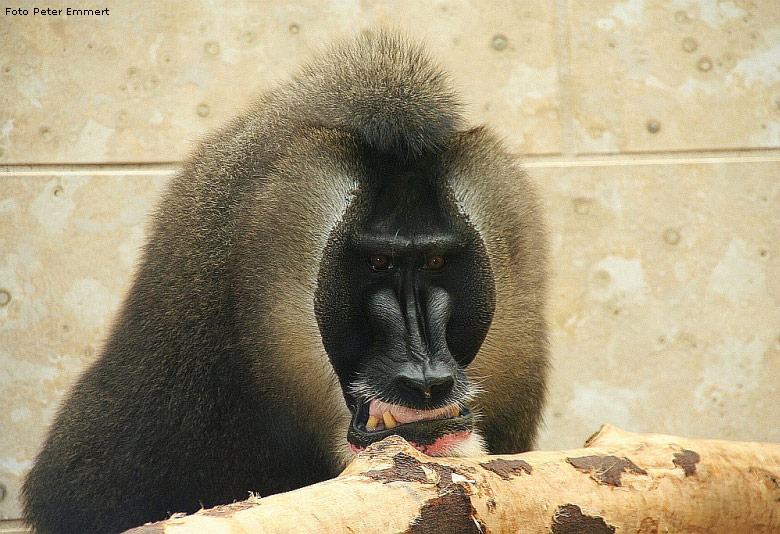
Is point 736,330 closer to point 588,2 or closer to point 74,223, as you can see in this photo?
point 588,2

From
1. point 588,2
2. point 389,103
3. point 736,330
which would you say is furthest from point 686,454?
point 588,2

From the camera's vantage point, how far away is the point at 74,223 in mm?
3658

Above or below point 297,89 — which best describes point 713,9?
above

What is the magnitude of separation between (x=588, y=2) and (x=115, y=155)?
2.17 metres

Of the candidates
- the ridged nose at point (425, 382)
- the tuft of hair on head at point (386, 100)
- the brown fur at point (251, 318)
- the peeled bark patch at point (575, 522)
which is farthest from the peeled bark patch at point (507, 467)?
the tuft of hair on head at point (386, 100)

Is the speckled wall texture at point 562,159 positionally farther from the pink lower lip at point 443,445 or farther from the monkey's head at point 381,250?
the pink lower lip at point 443,445

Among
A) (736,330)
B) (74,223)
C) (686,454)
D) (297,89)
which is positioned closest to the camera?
(686,454)

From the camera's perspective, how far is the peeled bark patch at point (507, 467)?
1796 millimetres

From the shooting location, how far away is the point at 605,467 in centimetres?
194

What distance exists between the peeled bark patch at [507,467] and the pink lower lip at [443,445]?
35 centimetres

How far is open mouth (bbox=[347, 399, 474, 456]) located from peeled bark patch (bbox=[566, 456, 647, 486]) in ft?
1.27

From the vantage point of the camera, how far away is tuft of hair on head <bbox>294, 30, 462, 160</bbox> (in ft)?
8.08

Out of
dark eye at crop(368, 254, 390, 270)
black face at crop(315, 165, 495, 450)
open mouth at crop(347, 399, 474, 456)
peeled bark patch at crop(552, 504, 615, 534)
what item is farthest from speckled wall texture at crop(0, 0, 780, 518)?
peeled bark patch at crop(552, 504, 615, 534)

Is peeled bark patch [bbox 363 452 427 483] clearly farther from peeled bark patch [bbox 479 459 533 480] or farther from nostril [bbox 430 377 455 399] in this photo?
nostril [bbox 430 377 455 399]
